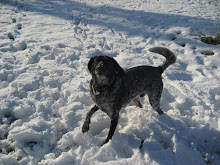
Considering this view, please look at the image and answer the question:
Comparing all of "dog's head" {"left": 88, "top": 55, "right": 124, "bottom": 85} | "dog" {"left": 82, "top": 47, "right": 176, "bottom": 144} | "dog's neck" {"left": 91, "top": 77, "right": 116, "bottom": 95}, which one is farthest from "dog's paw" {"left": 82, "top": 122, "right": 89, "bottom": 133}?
"dog's head" {"left": 88, "top": 55, "right": 124, "bottom": 85}

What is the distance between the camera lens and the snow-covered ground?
8.27 ft

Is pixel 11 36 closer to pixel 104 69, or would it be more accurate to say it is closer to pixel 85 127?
pixel 85 127

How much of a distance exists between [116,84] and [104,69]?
1.32 feet

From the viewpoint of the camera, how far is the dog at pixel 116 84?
2283mm

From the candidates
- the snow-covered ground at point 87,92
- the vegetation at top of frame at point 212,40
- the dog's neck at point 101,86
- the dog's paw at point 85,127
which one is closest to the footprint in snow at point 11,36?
the snow-covered ground at point 87,92

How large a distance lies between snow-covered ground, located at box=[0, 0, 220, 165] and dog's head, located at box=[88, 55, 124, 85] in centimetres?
103

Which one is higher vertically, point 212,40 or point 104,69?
point 104,69

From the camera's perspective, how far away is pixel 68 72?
4.31 m

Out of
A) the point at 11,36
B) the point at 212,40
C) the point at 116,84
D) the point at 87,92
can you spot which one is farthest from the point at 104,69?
the point at 212,40

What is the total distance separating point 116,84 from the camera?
247 centimetres

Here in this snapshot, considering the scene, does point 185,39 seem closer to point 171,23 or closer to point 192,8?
point 171,23

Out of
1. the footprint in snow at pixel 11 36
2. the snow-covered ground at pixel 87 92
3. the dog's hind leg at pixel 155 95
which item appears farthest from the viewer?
the footprint in snow at pixel 11 36

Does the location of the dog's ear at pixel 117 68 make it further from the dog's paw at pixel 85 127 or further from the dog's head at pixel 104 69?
the dog's paw at pixel 85 127

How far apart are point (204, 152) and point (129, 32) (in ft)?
17.1
